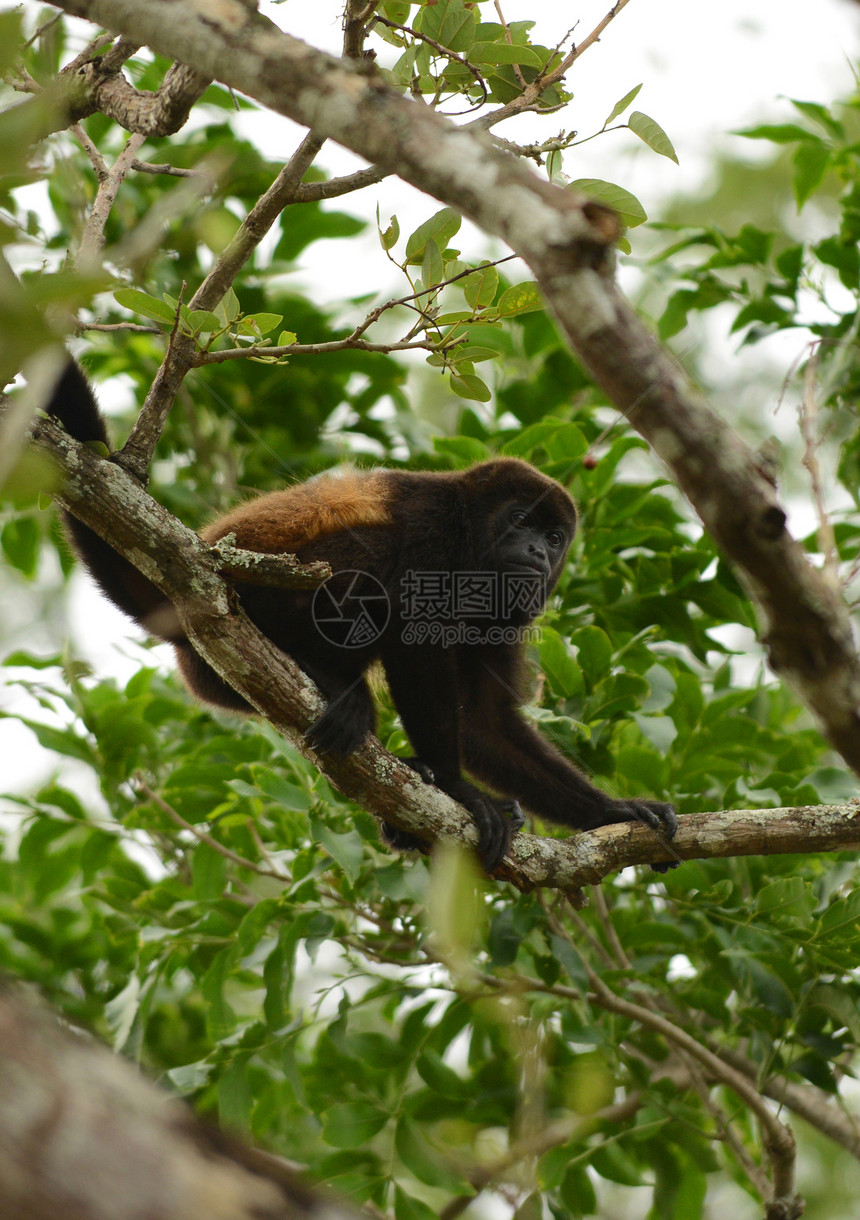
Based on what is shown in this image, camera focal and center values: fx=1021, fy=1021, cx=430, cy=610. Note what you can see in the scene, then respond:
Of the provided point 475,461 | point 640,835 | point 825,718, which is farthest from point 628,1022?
point 825,718

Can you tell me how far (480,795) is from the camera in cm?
309

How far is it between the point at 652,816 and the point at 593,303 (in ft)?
6.38

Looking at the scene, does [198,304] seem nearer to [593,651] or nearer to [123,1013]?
[593,651]

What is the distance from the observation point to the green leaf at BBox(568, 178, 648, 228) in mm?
2391

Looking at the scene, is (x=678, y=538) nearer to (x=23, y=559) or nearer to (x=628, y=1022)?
(x=628, y=1022)

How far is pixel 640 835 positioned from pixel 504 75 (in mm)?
2039

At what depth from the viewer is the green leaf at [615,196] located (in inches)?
94.1

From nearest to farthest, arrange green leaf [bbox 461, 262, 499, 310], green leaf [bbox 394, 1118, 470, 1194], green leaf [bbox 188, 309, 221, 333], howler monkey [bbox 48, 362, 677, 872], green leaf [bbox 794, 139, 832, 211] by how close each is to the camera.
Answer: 1. green leaf [bbox 188, 309, 221, 333]
2. green leaf [bbox 461, 262, 499, 310]
3. howler monkey [bbox 48, 362, 677, 872]
4. green leaf [bbox 394, 1118, 470, 1194]
5. green leaf [bbox 794, 139, 832, 211]

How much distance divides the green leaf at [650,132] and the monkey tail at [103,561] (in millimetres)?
1476

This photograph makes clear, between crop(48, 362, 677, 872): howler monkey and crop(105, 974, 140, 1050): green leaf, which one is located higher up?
crop(48, 362, 677, 872): howler monkey

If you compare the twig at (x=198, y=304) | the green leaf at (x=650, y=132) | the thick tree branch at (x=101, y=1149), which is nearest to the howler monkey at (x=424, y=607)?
the twig at (x=198, y=304)

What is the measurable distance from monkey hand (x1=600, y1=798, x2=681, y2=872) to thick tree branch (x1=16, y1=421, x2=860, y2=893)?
0.08 ft

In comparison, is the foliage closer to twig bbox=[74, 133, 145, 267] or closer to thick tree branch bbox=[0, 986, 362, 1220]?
twig bbox=[74, 133, 145, 267]

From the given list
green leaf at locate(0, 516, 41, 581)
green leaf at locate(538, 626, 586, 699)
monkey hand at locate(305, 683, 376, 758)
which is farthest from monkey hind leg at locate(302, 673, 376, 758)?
green leaf at locate(0, 516, 41, 581)
